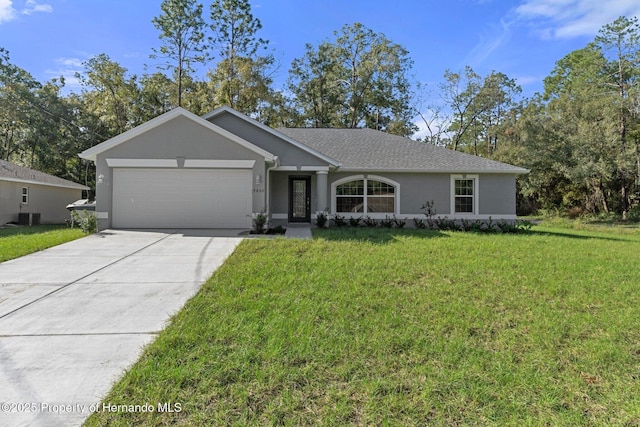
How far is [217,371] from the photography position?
3018 millimetres

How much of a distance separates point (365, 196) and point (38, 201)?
17.5m

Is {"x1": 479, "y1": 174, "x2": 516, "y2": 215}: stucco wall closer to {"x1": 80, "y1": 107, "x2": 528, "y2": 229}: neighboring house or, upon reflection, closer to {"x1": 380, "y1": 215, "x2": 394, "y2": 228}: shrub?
{"x1": 80, "y1": 107, "x2": 528, "y2": 229}: neighboring house

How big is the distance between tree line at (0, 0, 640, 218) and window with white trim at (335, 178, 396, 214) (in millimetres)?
15487

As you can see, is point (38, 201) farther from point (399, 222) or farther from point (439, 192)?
point (439, 192)

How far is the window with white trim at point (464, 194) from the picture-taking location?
14727mm

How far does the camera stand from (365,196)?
14812 mm

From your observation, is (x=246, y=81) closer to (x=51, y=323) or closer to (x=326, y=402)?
(x=51, y=323)

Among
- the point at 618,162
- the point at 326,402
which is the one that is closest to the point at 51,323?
the point at 326,402

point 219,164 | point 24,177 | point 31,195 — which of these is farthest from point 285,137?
point 31,195

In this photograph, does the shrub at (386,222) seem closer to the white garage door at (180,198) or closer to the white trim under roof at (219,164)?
the white garage door at (180,198)

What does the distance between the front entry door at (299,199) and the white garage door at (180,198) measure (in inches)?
126

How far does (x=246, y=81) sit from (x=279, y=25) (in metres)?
4.70

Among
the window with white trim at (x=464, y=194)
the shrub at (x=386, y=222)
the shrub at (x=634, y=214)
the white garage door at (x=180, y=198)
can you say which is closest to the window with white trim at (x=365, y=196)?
the shrub at (x=386, y=222)

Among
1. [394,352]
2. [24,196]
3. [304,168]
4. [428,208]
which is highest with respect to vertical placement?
[304,168]
